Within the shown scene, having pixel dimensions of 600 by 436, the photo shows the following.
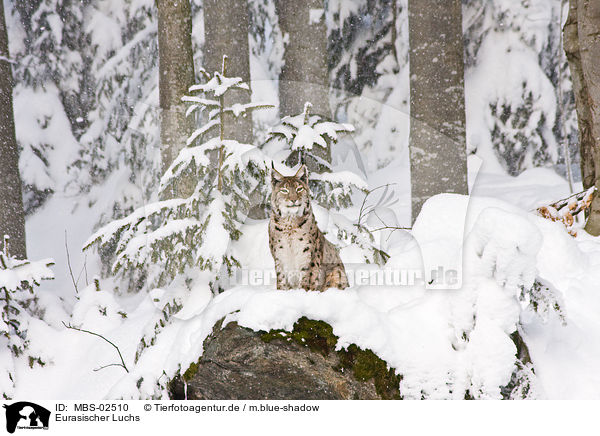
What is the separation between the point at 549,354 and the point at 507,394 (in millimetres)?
507

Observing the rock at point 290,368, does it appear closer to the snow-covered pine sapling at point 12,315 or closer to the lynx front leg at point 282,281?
the lynx front leg at point 282,281

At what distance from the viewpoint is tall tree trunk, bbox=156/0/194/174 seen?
16.3ft

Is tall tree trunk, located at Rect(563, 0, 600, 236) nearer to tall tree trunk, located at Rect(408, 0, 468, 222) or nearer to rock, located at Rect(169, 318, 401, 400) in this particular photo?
tall tree trunk, located at Rect(408, 0, 468, 222)

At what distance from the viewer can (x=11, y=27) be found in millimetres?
9008

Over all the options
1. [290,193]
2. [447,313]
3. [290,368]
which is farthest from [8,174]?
[447,313]

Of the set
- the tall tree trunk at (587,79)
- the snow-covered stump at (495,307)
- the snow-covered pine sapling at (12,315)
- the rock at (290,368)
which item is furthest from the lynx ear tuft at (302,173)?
the tall tree trunk at (587,79)

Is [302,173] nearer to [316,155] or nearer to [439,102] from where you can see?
[316,155]

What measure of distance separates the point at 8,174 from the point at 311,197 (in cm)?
387

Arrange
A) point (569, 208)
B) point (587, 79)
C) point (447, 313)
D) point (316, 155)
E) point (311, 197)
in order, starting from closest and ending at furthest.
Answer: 1. point (447, 313)
2. point (311, 197)
3. point (316, 155)
4. point (587, 79)
5. point (569, 208)

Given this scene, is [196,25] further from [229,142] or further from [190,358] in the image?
[190,358]

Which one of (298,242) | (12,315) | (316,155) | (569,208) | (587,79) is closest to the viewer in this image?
(298,242)

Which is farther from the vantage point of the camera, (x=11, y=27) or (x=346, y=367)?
(x=11, y=27)

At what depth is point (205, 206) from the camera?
407 centimetres

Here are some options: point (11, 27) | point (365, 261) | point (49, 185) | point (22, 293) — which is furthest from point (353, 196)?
point (11, 27)
